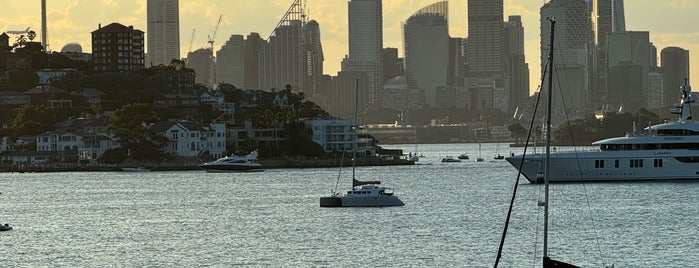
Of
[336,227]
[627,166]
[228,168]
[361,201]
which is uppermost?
[627,166]

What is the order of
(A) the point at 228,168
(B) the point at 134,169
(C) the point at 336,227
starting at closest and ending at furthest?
(C) the point at 336,227 → (A) the point at 228,168 → (B) the point at 134,169

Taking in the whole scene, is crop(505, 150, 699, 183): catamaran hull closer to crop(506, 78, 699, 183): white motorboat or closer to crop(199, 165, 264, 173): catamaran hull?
crop(506, 78, 699, 183): white motorboat

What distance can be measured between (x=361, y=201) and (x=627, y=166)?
2699 centimetres

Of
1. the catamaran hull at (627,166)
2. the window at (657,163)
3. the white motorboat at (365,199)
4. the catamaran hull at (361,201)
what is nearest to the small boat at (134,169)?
the catamaran hull at (627,166)

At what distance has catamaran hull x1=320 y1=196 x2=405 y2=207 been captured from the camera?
105 m

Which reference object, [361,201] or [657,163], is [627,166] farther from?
[361,201]

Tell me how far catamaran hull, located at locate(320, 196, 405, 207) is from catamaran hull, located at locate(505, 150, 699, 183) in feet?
65.6

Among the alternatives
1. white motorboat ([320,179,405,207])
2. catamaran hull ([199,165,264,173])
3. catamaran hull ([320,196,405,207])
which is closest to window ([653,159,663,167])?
catamaran hull ([320,196,405,207])

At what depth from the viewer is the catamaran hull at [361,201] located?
104812 mm

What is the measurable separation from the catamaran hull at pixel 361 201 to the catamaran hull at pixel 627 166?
65.6 ft

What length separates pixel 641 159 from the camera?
12406 cm

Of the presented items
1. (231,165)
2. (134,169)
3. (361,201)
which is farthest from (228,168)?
(361,201)

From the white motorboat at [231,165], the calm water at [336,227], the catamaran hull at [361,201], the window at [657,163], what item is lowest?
the calm water at [336,227]

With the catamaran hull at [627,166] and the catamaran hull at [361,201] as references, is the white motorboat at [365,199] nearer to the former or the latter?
the catamaran hull at [361,201]
